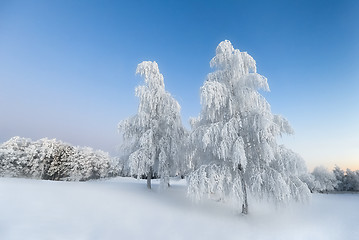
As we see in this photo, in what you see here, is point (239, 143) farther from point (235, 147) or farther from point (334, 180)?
point (334, 180)

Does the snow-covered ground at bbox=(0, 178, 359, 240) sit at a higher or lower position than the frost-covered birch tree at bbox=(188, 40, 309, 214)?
lower

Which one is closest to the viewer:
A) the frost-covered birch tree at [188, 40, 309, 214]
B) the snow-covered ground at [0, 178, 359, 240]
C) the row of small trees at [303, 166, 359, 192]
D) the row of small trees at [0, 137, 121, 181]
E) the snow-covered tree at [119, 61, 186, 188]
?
the snow-covered ground at [0, 178, 359, 240]

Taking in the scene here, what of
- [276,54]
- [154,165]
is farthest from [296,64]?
[154,165]

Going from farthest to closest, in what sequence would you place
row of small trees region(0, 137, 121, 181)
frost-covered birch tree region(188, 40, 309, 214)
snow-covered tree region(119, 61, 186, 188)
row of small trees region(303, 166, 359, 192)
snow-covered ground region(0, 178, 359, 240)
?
row of small trees region(303, 166, 359, 192) < row of small trees region(0, 137, 121, 181) < snow-covered tree region(119, 61, 186, 188) < frost-covered birch tree region(188, 40, 309, 214) < snow-covered ground region(0, 178, 359, 240)

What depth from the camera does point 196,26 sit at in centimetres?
1928

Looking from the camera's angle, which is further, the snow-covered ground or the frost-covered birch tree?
the frost-covered birch tree

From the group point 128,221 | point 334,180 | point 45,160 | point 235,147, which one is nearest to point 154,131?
point 235,147

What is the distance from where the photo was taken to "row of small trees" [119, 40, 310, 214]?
8.31m

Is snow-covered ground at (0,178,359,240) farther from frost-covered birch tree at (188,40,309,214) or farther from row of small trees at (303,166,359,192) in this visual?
row of small trees at (303,166,359,192)

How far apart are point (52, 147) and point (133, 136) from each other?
20259 millimetres

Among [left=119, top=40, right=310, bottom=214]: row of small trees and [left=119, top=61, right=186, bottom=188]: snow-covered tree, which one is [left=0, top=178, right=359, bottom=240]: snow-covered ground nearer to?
[left=119, top=40, right=310, bottom=214]: row of small trees

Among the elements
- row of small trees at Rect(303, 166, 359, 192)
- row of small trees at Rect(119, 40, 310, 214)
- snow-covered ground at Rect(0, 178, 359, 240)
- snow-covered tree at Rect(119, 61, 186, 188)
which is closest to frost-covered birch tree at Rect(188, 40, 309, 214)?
row of small trees at Rect(119, 40, 310, 214)

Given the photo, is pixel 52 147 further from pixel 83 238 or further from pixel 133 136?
pixel 83 238

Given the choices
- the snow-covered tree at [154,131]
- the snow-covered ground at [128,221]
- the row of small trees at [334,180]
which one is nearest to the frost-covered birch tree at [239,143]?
the snow-covered ground at [128,221]
